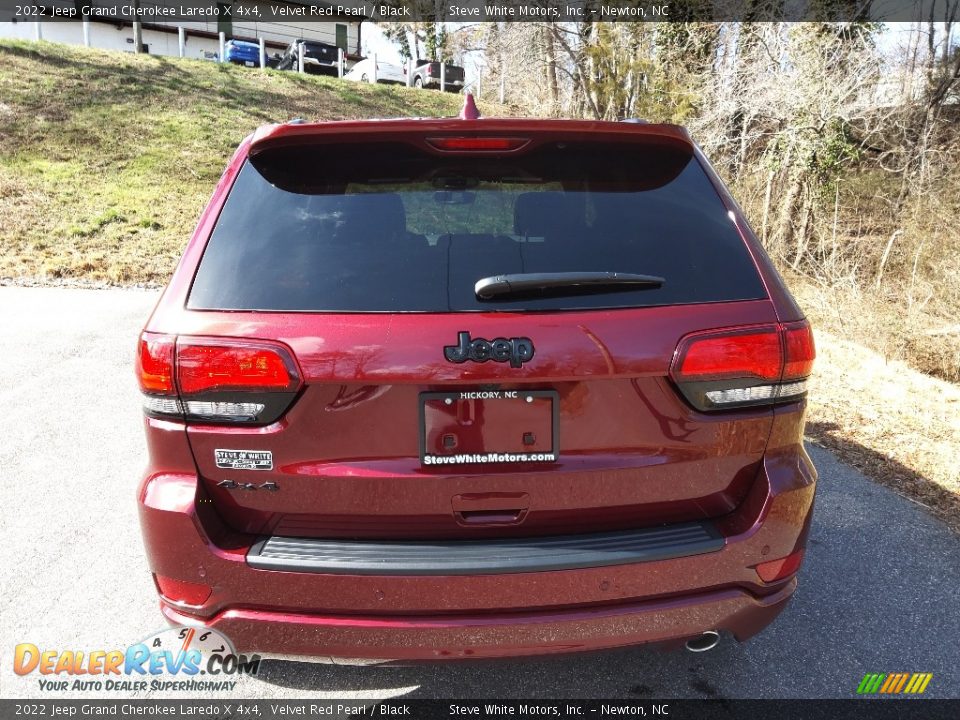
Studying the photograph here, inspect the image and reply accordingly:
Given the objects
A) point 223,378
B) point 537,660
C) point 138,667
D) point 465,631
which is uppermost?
point 223,378

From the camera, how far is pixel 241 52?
96.4ft

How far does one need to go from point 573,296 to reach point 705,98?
13001 mm

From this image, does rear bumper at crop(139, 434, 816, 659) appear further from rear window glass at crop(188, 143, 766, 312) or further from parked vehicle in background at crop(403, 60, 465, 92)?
parked vehicle in background at crop(403, 60, 465, 92)

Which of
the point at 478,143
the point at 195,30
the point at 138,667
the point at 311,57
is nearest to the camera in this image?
the point at 478,143

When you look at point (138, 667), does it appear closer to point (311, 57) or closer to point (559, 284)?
point (559, 284)

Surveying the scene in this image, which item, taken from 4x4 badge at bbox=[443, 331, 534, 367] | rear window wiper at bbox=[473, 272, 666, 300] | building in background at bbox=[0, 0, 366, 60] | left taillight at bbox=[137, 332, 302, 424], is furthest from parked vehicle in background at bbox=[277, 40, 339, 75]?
4x4 badge at bbox=[443, 331, 534, 367]

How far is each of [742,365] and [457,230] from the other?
903 mm

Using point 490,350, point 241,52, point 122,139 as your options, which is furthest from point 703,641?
point 241,52

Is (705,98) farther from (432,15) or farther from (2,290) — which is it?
(432,15)

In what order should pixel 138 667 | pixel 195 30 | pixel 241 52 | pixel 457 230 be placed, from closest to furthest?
pixel 457 230
pixel 138 667
pixel 241 52
pixel 195 30

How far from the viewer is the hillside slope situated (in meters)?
12.4

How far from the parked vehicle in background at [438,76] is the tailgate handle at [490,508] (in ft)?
103

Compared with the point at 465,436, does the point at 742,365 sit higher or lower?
higher

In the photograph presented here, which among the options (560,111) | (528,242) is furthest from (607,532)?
(560,111)
